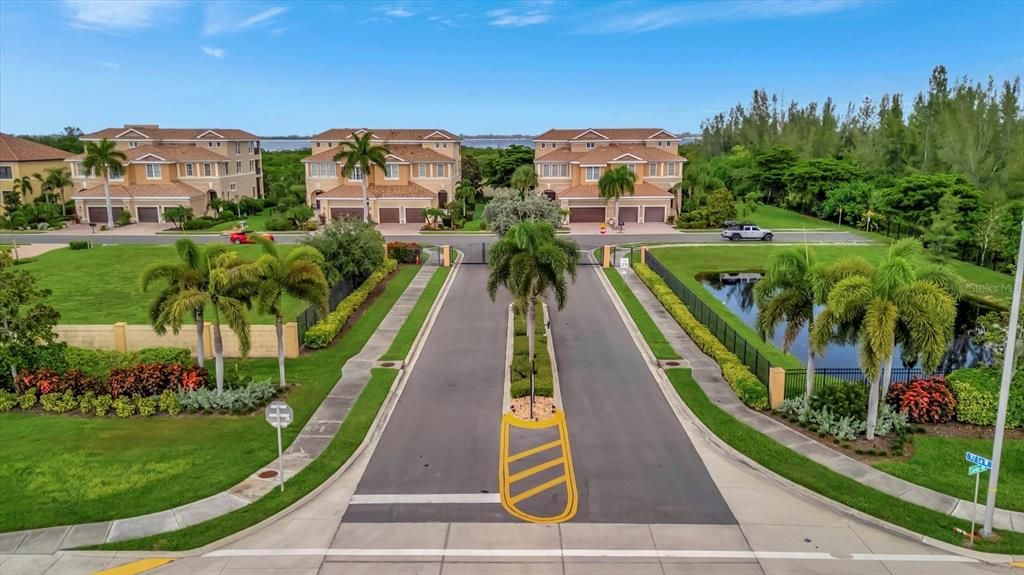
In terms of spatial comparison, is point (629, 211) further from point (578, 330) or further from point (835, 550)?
point (835, 550)

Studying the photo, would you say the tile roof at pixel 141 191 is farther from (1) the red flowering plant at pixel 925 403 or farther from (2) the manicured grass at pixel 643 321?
(1) the red flowering plant at pixel 925 403

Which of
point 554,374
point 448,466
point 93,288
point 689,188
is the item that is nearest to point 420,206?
point 689,188

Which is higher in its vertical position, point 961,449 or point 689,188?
point 689,188

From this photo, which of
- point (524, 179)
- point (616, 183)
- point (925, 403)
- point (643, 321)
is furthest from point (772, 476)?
point (524, 179)

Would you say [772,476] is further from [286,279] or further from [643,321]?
[643,321]

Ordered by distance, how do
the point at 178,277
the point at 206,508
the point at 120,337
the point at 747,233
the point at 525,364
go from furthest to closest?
1. the point at 747,233
2. the point at 120,337
3. the point at 525,364
4. the point at 178,277
5. the point at 206,508

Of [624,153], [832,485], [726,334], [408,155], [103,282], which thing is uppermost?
[624,153]

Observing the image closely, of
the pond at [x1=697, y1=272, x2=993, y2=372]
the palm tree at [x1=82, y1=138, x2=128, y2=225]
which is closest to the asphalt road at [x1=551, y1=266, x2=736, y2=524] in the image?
the pond at [x1=697, y1=272, x2=993, y2=372]

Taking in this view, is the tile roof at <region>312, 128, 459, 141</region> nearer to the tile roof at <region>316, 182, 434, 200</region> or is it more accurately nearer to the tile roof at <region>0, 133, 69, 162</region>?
the tile roof at <region>316, 182, 434, 200</region>
